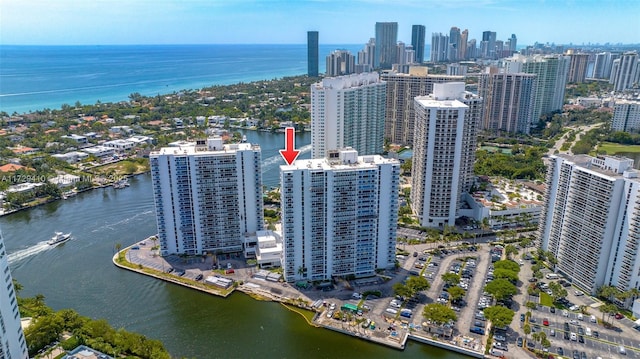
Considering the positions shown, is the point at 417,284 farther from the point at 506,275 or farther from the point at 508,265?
the point at 508,265

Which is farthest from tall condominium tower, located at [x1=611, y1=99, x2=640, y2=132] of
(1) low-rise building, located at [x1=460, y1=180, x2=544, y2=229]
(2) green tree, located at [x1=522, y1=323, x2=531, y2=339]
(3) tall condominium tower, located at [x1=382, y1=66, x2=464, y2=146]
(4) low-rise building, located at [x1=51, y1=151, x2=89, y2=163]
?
(4) low-rise building, located at [x1=51, y1=151, x2=89, y2=163]

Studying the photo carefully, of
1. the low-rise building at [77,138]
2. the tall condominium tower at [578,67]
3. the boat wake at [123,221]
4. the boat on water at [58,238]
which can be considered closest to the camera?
the boat on water at [58,238]

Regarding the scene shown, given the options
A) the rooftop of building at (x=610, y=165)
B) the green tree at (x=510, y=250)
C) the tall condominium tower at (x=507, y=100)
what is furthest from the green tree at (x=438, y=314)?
the tall condominium tower at (x=507, y=100)

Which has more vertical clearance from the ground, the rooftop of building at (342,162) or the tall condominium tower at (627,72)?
the tall condominium tower at (627,72)

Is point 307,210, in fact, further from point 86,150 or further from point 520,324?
point 86,150

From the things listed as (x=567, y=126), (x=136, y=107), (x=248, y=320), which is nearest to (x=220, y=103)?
(x=136, y=107)

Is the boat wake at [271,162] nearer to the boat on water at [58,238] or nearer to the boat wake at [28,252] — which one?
the boat on water at [58,238]
